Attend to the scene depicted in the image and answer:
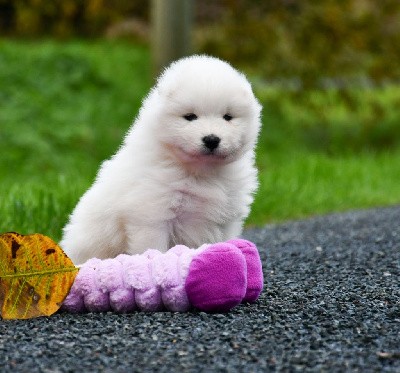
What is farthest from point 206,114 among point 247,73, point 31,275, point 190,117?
point 247,73

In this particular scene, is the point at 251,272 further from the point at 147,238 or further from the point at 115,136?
the point at 115,136

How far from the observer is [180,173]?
4.45 metres

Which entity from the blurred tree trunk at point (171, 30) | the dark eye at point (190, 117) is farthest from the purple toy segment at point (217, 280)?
the blurred tree trunk at point (171, 30)

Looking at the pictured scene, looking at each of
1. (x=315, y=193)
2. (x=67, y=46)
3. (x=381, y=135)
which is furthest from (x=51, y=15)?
(x=315, y=193)

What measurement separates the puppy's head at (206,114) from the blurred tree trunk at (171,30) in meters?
5.99

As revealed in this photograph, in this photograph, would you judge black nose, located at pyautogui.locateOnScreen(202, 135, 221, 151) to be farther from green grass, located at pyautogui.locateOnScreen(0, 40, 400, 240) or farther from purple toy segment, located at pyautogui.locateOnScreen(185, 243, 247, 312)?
green grass, located at pyautogui.locateOnScreen(0, 40, 400, 240)

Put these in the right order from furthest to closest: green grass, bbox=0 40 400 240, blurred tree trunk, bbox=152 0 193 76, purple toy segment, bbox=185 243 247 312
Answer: blurred tree trunk, bbox=152 0 193 76 < green grass, bbox=0 40 400 240 < purple toy segment, bbox=185 243 247 312

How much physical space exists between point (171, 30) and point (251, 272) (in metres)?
6.66

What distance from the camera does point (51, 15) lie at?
14703 mm

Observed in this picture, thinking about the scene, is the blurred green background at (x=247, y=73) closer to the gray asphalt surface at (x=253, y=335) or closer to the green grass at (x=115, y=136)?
the green grass at (x=115, y=136)

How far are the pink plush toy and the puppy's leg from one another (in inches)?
10.0

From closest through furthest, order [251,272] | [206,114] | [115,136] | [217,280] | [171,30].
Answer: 1. [217,280]
2. [251,272]
3. [206,114]
4. [171,30]
5. [115,136]

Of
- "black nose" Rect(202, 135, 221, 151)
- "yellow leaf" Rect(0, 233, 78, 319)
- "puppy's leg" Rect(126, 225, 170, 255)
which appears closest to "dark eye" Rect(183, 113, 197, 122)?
"black nose" Rect(202, 135, 221, 151)

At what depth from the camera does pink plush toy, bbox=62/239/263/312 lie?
13.0 feet
